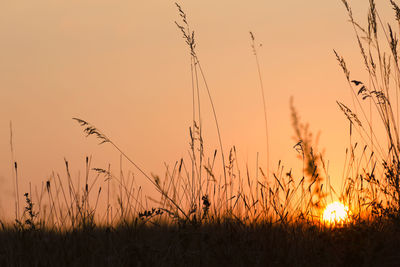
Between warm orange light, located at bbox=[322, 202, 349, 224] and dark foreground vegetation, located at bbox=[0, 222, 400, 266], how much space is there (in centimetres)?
8

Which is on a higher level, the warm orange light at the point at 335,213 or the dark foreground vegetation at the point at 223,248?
the warm orange light at the point at 335,213

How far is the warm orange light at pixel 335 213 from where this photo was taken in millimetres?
3686

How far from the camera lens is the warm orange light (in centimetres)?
369

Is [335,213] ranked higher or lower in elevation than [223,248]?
higher

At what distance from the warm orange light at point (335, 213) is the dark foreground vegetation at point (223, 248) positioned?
0.26ft

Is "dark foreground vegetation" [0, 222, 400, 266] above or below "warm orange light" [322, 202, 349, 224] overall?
below

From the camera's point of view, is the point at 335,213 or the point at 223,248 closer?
the point at 223,248

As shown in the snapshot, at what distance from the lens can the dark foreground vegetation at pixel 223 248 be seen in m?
3.04

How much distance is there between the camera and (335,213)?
3711 mm

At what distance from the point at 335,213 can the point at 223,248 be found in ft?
3.12

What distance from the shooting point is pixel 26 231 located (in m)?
3.74

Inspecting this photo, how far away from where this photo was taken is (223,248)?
3164mm

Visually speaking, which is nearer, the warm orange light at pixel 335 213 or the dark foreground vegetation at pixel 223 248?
the dark foreground vegetation at pixel 223 248

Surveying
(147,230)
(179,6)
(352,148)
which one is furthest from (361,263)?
(179,6)
